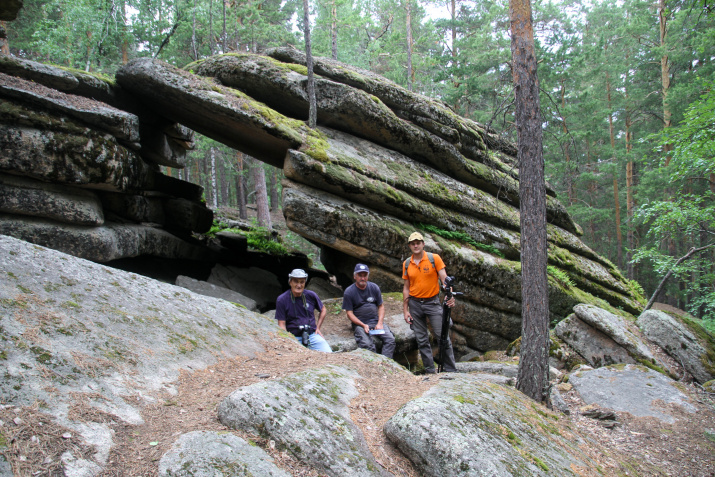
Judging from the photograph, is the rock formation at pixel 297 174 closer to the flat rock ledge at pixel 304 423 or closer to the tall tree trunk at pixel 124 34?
the flat rock ledge at pixel 304 423

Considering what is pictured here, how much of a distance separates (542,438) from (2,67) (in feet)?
44.1

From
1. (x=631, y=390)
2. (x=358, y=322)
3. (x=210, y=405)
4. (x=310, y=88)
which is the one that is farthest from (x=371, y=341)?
(x=310, y=88)

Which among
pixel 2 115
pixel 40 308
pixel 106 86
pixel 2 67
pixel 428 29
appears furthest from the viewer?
pixel 428 29

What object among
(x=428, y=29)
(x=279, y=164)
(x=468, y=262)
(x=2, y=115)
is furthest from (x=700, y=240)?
(x=2, y=115)

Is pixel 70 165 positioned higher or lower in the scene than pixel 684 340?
higher

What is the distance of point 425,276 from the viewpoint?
7219mm

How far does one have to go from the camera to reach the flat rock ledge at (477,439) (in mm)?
3137

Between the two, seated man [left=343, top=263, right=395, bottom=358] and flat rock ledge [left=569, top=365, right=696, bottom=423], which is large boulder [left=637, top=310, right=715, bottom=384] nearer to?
flat rock ledge [left=569, top=365, right=696, bottom=423]

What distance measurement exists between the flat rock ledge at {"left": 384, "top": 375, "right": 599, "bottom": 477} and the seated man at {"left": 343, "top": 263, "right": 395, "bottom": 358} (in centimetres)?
325

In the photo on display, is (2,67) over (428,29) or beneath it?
beneath

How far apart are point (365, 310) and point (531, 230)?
368cm

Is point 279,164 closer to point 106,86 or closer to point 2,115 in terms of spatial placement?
point 106,86

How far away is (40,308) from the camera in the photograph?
3.84 m

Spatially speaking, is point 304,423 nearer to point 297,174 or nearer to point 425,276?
point 425,276
